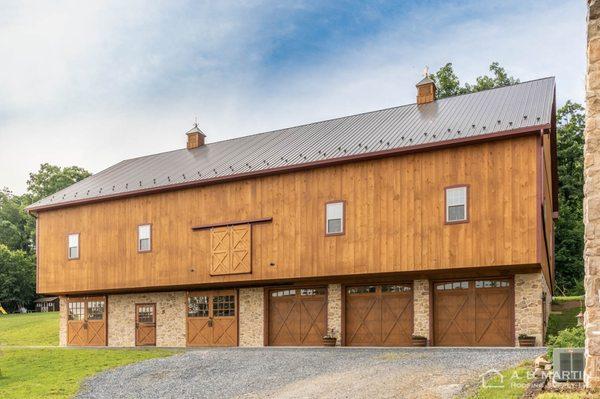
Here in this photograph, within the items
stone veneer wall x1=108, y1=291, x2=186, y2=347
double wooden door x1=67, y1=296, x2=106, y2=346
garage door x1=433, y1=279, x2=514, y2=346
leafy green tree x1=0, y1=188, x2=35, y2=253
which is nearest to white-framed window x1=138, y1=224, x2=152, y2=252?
stone veneer wall x1=108, y1=291, x2=186, y2=347

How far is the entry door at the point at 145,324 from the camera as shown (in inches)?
1074

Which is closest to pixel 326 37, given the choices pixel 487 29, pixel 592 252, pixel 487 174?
pixel 487 29

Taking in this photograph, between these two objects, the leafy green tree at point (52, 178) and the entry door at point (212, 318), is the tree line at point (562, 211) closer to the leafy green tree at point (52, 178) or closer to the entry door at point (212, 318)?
the leafy green tree at point (52, 178)

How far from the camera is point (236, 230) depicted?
24.3 metres

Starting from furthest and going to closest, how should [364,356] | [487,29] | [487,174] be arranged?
[487,29] → [487,174] → [364,356]

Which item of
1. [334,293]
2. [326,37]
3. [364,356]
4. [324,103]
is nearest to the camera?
[364,356]

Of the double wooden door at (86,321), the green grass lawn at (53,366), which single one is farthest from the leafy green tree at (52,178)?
the double wooden door at (86,321)

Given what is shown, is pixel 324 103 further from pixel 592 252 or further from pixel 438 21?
pixel 592 252

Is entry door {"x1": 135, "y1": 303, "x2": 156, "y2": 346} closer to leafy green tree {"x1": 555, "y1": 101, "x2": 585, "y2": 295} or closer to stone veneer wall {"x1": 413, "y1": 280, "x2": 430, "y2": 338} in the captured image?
stone veneer wall {"x1": 413, "y1": 280, "x2": 430, "y2": 338}

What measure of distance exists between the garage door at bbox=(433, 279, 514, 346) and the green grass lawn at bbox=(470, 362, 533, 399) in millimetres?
6992

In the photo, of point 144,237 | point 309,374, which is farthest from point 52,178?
point 309,374

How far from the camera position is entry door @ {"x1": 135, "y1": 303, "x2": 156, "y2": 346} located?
2728cm

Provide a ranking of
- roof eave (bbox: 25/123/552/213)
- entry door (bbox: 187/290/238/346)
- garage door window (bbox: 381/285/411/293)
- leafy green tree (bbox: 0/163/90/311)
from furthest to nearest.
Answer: leafy green tree (bbox: 0/163/90/311) → entry door (bbox: 187/290/238/346) → garage door window (bbox: 381/285/411/293) → roof eave (bbox: 25/123/552/213)

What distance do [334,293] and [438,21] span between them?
416 inches
